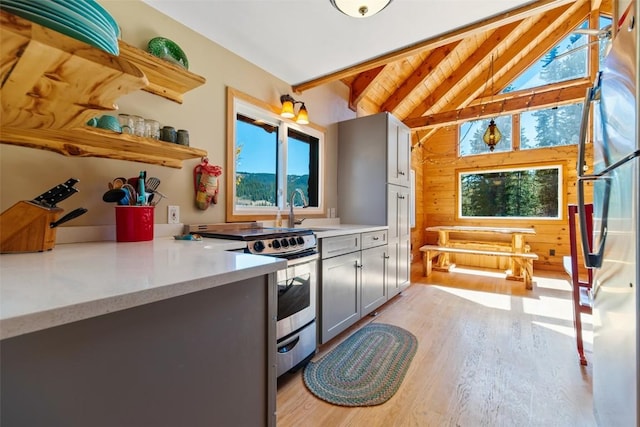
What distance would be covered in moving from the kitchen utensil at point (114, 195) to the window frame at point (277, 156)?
0.79 meters

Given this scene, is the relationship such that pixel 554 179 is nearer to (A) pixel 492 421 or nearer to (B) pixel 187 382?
(A) pixel 492 421

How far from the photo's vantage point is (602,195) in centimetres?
123

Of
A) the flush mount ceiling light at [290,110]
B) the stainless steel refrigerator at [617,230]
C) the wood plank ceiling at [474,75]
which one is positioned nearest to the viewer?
the stainless steel refrigerator at [617,230]

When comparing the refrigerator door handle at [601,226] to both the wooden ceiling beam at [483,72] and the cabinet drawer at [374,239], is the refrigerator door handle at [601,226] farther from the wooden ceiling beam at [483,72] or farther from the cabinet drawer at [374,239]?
the wooden ceiling beam at [483,72]

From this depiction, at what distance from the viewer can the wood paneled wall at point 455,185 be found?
4812 millimetres

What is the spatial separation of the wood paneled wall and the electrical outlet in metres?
4.82

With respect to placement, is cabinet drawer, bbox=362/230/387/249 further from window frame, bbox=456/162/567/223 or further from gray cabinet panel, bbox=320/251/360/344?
window frame, bbox=456/162/567/223

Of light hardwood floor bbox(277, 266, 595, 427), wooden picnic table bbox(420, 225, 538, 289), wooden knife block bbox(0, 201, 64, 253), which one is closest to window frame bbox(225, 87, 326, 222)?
wooden knife block bbox(0, 201, 64, 253)

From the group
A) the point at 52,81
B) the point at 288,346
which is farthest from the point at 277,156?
the point at 52,81

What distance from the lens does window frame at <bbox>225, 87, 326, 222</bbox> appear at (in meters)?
2.11

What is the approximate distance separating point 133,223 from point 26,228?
0.42 meters

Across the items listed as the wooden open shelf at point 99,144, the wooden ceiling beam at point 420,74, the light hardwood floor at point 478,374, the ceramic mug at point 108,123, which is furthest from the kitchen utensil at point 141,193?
the wooden ceiling beam at point 420,74

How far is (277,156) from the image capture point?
2676 mm

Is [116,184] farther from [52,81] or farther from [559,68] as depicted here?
[559,68]
